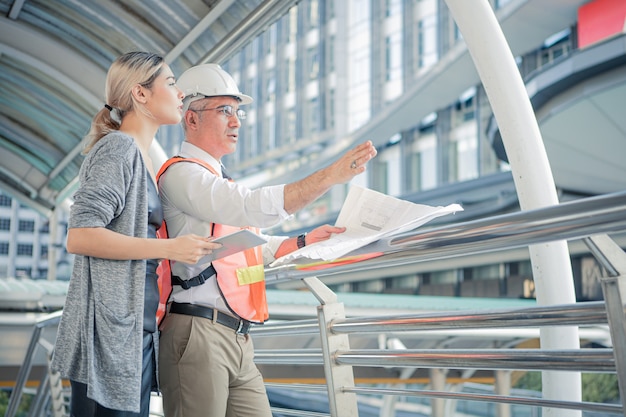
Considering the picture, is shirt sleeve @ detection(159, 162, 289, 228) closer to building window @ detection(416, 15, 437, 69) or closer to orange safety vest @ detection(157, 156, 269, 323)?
orange safety vest @ detection(157, 156, 269, 323)

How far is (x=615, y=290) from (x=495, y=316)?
20.5 inches

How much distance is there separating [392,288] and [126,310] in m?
34.8

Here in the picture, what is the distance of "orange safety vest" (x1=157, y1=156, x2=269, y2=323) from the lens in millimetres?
2869

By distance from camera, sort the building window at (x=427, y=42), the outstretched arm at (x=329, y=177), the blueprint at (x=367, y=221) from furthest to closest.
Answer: the building window at (x=427, y=42) → the outstretched arm at (x=329, y=177) → the blueprint at (x=367, y=221)

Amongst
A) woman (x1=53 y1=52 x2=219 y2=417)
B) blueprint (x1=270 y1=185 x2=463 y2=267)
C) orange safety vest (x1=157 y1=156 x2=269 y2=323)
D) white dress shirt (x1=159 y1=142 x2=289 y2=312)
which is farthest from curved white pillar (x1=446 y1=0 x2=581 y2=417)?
woman (x1=53 y1=52 x2=219 y2=417)

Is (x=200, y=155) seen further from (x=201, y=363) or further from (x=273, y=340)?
(x=273, y=340)

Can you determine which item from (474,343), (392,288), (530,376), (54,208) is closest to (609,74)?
(474,343)

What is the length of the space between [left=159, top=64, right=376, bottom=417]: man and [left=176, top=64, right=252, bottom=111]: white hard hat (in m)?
0.31

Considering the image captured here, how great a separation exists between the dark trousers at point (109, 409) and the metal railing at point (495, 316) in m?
0.63

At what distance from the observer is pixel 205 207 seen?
2.79 m

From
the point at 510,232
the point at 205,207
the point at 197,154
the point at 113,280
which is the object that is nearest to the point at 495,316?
the point at 510,232

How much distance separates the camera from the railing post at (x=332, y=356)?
3.14 metres

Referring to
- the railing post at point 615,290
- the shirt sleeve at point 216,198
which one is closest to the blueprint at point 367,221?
the shirt sleeve at point 216,198

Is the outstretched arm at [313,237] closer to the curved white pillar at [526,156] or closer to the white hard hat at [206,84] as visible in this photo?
the white hard hat at [206,84]
